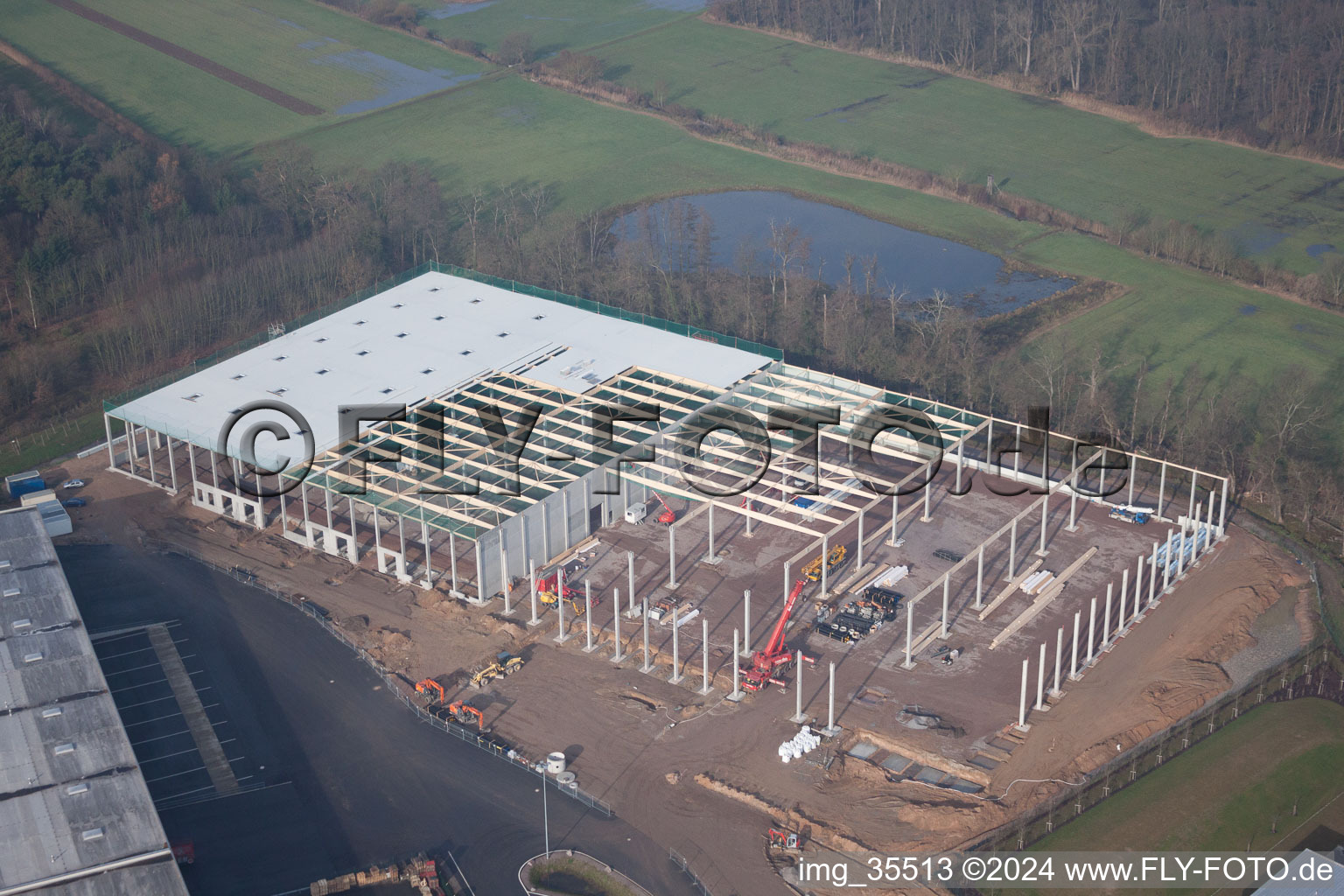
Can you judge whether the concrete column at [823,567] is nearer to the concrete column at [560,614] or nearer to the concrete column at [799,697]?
the concrete column at [799,697]

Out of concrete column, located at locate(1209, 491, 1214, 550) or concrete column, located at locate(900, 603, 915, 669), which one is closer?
concrete column, located at locate(900, 603, 915, 669)

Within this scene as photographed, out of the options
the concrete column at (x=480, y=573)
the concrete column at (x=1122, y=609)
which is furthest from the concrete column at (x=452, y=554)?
the concrete column at (x=1122, y=609)

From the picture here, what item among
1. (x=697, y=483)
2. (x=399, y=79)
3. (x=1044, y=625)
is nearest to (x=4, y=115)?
(x=399, y=79)

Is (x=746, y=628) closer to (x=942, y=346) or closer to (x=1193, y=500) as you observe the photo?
(x=1193, y=500)

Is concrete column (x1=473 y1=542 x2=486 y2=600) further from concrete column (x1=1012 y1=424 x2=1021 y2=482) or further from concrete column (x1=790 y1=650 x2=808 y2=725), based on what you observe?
concrete column (x1=1012 y1=424 x2=1021 y2=482)

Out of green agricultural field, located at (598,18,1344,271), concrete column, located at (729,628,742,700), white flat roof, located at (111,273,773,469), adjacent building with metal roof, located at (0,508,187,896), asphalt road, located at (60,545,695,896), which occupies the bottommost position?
asphalt road, located at (60,545,695,896)

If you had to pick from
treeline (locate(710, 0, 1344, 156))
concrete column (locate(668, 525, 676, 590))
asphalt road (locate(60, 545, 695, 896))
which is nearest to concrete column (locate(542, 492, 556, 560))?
concrete column (locate(668, 525, 676, 590))
